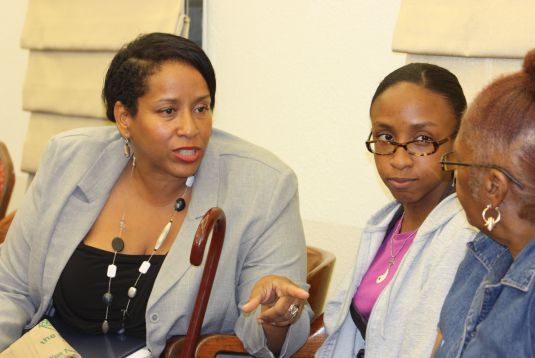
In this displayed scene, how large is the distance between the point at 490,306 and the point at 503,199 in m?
0.25

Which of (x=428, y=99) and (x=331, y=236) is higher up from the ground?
(x=428, y=99)

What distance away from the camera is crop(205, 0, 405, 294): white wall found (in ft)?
10.8

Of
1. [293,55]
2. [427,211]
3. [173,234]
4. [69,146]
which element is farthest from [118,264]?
[293,55]

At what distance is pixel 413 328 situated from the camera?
6.65 ft

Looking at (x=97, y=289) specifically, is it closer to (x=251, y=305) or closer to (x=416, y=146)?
(x=251, y=305)

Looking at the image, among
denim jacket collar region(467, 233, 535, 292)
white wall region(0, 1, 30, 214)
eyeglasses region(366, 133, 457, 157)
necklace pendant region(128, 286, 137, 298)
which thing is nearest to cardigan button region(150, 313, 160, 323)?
necklace pendant region(128, 286, 137, 298)

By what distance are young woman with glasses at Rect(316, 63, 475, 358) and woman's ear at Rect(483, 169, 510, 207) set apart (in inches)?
16.7

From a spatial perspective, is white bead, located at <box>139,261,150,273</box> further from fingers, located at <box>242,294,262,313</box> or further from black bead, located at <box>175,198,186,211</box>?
fingers, located at <box>242,294,262,313</box>

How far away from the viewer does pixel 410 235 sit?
227cm

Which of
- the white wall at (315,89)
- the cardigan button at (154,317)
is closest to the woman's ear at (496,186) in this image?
the cardigan button at (154,317)

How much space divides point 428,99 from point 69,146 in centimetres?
134

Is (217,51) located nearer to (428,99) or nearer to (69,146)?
(69,146)

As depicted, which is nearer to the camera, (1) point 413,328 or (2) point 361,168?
(1) point 413,328

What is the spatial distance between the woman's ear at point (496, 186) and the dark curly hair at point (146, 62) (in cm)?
129
